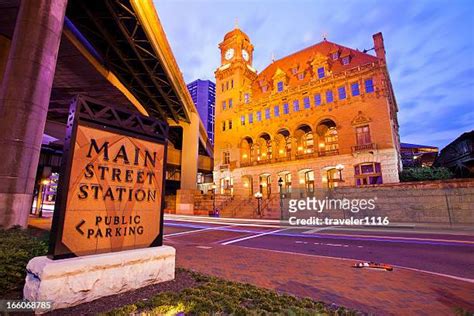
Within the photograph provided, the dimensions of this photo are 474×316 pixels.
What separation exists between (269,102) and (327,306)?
37.4 m

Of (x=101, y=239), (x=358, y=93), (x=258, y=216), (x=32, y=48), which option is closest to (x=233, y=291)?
(x=101, y=239)

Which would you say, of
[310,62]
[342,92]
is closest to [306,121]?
[342,92]

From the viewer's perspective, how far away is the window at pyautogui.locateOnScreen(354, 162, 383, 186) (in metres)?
27.4

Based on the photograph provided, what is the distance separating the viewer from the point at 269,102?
127 ft

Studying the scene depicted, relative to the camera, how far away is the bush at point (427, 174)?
23031 millimetres

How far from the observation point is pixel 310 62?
3756 cm

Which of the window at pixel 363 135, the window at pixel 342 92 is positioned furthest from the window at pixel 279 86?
the window at pixel 363 135

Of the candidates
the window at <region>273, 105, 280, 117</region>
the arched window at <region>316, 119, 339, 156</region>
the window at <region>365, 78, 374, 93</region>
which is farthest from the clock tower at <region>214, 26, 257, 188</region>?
the window at <region>365, 78, 374, 93</region>

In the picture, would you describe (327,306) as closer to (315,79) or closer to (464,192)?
(464,192)

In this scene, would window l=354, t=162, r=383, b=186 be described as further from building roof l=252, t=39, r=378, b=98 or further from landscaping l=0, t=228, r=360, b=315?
landscaping l=0, t=228, r=360, b=315

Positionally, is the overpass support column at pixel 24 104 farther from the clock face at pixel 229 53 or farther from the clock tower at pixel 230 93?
A: the clock face at pixel 229 53

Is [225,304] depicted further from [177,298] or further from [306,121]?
[306,121]

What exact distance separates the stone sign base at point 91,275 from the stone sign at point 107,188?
1.07 ft

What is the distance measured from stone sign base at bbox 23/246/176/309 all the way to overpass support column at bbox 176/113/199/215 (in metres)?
29.7
